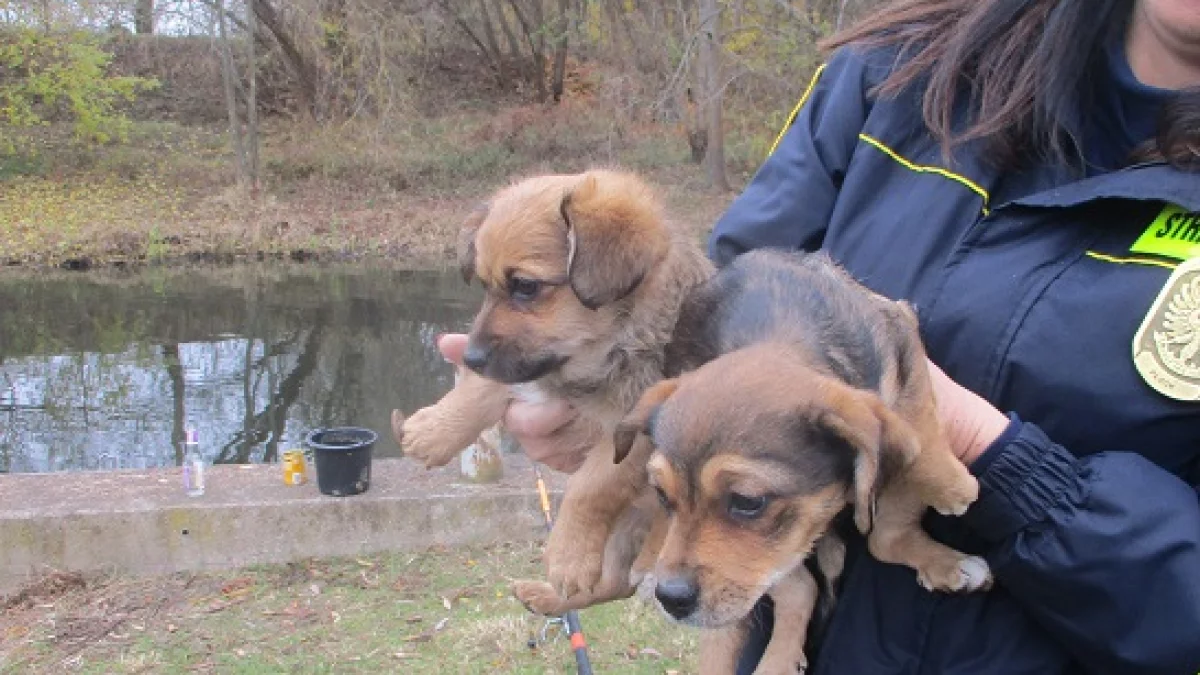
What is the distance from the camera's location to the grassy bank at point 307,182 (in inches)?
782

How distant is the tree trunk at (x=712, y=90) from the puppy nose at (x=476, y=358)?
1974 cm

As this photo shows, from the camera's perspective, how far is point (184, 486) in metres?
7.00

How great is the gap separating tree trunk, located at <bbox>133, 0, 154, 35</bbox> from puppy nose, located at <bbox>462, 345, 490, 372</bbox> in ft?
78.6

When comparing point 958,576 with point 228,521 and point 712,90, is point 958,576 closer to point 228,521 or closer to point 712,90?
point 228,521

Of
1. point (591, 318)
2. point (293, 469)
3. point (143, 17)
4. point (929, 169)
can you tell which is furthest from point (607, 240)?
point (143, 17)

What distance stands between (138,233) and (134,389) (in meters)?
8.11

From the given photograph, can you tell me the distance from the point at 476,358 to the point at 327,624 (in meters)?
3.88

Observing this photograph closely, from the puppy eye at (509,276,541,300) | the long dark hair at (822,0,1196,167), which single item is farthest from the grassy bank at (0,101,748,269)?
the long dark hair at (822,0,1196,167)

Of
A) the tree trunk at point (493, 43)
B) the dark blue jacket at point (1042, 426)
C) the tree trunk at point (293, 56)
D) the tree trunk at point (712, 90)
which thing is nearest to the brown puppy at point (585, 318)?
the dark blue jacket at point (1042, 426)

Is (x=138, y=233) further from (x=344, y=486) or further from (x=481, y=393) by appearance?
(x=481, y=393)

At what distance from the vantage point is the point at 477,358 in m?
2.68

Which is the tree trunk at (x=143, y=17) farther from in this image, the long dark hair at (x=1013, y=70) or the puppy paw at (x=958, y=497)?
the puppy paw at (x=958, y=497)

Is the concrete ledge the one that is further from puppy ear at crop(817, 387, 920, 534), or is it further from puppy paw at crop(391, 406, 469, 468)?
puppy ear at crop(817, 387, 920, 534)

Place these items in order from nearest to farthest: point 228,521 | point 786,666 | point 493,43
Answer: point 786,666
point 228,521
point 493,43
